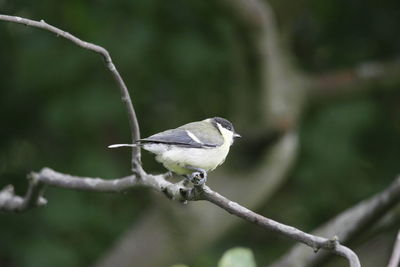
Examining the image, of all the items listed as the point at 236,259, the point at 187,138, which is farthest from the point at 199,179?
the point at 187,138

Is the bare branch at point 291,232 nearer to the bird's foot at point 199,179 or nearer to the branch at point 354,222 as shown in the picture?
the bird's foot at point 199,179

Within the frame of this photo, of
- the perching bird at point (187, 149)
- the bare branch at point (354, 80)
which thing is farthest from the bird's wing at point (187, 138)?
the bare branch at point (354, 80)

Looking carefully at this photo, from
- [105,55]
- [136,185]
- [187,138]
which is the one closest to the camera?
[105,55]

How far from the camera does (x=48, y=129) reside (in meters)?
4.75

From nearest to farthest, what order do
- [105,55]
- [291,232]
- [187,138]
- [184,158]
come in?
[291,232] < [105,55] < [184,158] < [187,138]

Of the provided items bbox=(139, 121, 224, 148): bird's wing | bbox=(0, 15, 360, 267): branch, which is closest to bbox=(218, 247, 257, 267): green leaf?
bbox=(0, 15, 360, 267): branch

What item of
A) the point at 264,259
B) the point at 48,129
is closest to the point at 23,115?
the point at 48,129

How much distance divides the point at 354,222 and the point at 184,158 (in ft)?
4.03

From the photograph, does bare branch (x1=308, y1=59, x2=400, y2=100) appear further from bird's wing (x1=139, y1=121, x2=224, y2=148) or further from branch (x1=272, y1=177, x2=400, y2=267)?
bird's wing (x1=139, y1=121, x2=224, y2=148)

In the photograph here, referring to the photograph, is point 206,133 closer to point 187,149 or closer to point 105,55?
point 187,149

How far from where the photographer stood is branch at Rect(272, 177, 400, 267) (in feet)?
10.1

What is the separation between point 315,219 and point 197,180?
285cm

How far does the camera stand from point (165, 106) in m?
5.02

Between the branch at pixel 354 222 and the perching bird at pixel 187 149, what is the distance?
87cm
